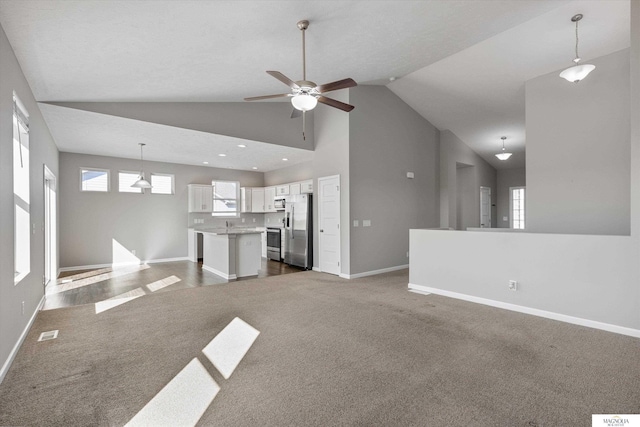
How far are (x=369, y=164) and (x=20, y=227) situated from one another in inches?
206

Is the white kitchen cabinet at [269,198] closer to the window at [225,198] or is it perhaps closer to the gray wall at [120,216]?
the window at [225,198]

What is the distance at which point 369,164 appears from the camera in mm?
6039

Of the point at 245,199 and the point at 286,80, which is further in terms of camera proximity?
the point at 245,199

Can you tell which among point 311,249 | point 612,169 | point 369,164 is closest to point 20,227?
point 311,249

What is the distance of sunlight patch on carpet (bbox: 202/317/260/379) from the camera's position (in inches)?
97.3

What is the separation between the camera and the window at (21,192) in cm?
303

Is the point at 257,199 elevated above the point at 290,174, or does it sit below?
below

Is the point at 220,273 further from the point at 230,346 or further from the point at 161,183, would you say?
the point at 161,183

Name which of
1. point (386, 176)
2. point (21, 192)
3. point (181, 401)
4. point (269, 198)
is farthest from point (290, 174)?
point (181, 401)

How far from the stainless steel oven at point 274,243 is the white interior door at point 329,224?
1.84m

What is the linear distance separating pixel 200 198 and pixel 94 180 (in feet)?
8.06

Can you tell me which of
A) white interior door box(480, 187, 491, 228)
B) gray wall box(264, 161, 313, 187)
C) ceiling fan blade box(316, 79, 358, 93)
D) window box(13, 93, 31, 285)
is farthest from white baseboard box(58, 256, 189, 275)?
white interior door box(480, 187, 491, 228)

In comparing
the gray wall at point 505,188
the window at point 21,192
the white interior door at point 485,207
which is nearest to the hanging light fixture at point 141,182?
the window at point 21,192

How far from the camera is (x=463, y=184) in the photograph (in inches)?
360
